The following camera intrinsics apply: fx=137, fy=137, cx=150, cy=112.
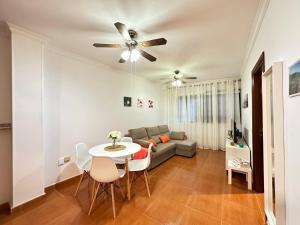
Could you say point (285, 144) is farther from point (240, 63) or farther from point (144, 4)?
point (240, 63)

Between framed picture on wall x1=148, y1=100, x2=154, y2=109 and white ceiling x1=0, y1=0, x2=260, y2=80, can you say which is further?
framed picture on wall x1=148, y1=100, x2=154, y2=109

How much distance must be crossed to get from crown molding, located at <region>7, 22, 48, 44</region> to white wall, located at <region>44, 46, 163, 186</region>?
0.28 m

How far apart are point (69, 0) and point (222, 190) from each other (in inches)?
135

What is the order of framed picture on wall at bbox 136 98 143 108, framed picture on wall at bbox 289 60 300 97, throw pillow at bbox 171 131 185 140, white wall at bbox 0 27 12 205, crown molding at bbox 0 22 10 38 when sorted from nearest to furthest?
framed picture on wall at bbox 289 60 300 97 < crown molding at bbox 0 22 10 38 < white wall at bbox 0 27 12 205 < framed picture on wall at bbox 136 98 143 108 < throw pillow at bbox 171 131 185 140

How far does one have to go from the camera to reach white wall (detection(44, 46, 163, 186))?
8.09 feet

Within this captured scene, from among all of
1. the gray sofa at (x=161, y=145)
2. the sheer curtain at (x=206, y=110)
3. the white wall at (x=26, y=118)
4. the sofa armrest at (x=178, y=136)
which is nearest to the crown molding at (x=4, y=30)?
the white wall at (x=26, y=118)

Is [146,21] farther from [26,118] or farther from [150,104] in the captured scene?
[150,104]

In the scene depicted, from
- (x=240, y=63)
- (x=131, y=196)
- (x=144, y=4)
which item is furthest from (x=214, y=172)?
(x=144, y=4)

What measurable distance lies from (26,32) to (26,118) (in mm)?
1264

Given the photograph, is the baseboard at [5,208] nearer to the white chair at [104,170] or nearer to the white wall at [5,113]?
the white wall at [5,113]

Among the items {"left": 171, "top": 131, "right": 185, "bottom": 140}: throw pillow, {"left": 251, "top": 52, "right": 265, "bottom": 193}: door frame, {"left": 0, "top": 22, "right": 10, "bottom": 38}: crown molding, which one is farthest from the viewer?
{"left": 171, "top": 131, "right": 185, "bottom": 140}: throw pillow

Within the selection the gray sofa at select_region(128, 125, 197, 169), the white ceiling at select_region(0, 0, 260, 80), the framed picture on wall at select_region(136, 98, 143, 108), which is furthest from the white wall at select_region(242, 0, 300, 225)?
the framed picture on wall at select_region(136, 98, 143, 108)

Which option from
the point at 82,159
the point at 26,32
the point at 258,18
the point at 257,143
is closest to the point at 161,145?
the point at 82,159

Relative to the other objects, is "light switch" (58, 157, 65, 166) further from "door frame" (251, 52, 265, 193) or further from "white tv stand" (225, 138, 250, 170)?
"door frame" (251, 52, 265, 193)
